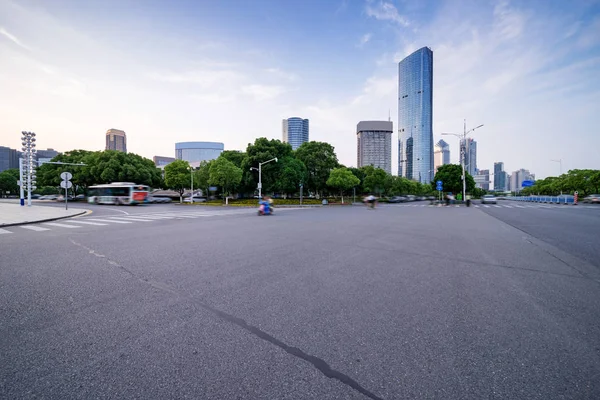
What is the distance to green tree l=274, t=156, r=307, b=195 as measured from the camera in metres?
41.4

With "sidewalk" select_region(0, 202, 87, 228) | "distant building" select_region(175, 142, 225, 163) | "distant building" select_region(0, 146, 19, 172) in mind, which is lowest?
"sidewalk" select_region(0, 202, 87, 228)

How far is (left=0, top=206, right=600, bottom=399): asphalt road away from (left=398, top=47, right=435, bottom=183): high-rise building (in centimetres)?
17015

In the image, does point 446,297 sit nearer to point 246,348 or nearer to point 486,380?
point 486,380

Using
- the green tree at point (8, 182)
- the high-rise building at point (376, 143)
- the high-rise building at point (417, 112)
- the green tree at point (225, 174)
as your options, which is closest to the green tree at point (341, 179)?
the green tree at point (225, 174)

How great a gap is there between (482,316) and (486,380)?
1323 millimetres

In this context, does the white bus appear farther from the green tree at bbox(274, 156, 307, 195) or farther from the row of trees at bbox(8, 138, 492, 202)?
the green tree at bbox(274, 156, 307, 195)

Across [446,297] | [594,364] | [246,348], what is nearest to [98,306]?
[246,348]

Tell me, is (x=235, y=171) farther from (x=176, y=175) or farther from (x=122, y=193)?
(x=122, y=193)

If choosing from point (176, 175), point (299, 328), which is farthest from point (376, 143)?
point (299, 328)

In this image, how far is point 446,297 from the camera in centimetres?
378

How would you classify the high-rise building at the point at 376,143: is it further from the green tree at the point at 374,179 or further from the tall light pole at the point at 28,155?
the tall light pole at the point at 28,155

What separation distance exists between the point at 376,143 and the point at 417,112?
32.2 m

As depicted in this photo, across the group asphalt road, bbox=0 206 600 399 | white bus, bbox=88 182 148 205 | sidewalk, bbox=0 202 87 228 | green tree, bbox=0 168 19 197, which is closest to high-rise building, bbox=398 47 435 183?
white bus, bbox=88 182 148 205

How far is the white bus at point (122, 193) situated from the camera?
34.2 meters
